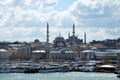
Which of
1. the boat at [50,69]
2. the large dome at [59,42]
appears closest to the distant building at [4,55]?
the large dome at [59,42]

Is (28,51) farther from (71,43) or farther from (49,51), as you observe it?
(71,43)

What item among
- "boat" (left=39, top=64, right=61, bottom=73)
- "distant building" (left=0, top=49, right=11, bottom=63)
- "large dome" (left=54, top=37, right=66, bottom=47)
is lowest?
"boat" (left=39, top=64, right=61, bottom=73)

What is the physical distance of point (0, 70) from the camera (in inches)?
3009

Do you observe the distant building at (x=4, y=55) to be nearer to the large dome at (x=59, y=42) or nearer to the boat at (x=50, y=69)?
the large dome at (x=59, y=42)

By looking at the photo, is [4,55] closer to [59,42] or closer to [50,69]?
[59,42]

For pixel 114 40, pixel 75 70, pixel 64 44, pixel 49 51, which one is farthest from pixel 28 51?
pixel 75 70

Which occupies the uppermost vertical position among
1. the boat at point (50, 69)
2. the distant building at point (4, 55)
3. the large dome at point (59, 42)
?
the large dome at point (59, 42)

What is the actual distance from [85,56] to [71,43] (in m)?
39.0

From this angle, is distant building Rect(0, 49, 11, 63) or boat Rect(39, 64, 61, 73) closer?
boat Rect(39, 64, 61, 73)

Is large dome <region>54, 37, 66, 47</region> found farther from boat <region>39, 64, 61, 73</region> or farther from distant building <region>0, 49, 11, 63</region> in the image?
boat <region>39, 64, 61, 73</region>

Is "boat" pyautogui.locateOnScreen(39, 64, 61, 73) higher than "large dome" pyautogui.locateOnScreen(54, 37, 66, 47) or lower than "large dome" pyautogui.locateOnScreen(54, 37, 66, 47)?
lower

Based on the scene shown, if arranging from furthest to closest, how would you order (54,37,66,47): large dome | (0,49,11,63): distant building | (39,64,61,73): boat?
1. (54,37,66,47): large dome
2. (0,49,11,63): distant building
3. (39,64,61,73): boat

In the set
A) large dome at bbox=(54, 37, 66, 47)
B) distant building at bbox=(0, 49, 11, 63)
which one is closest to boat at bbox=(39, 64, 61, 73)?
distant building at bbox=(0, 49, 11, 63)

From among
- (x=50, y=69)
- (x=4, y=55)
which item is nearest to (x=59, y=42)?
(x=4, y=55)
